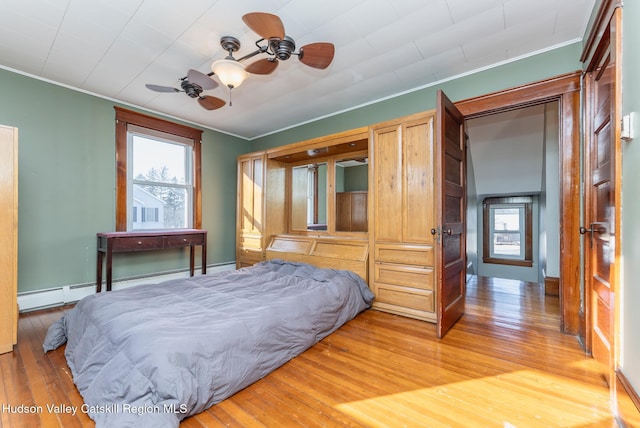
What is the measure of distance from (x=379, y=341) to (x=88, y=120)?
14.7 feet

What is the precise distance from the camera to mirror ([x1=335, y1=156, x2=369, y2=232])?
154 inches

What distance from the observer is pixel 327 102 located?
400 centimetres

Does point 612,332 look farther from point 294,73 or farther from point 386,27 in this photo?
point 294,73

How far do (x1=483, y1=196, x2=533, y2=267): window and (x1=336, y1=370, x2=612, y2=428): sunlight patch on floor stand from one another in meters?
5.30

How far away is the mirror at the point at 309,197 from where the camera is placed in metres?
4.38

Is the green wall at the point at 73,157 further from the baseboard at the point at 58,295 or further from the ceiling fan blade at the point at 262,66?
the ceiling fan blade at the point at 262,66

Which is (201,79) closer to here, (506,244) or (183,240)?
(183,240)

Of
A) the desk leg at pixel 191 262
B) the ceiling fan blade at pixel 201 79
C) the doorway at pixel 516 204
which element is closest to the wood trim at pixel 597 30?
the doorway at pixel 516 204

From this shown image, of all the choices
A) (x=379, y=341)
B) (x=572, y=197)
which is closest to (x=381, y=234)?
(x=379, y=341)

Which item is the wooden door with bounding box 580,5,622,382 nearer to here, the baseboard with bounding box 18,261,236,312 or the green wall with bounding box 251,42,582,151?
the green wall with bounding box 251,42,582,151

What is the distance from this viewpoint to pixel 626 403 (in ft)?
4.42

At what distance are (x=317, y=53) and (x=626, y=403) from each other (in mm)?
2761

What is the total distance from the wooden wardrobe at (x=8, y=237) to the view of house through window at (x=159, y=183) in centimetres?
175

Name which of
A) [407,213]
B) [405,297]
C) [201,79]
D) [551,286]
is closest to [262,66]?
[201,79]
